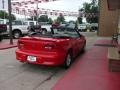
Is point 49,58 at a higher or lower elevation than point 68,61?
higher

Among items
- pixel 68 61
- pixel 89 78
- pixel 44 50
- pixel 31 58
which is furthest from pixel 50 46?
pixel 89 78

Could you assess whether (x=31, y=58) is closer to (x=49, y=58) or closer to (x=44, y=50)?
(x=44, y=50)

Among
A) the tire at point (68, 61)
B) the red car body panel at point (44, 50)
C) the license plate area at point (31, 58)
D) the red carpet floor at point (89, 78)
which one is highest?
the red car body panel at point (44, 50)

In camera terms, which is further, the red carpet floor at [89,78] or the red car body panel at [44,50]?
the red car body panel at [44,50]

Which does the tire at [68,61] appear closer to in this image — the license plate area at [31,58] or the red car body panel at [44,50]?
the red car body panel at [44,50]

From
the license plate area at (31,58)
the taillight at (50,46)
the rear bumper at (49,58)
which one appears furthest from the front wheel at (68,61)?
the license plate area at (31,58)

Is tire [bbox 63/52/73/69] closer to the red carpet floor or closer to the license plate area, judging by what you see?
the red carpet floor

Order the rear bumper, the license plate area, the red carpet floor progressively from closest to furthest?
the red carpet floor < the rear bumper < the license plate area

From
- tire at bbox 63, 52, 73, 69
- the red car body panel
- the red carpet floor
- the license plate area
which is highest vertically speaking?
the red car body panel

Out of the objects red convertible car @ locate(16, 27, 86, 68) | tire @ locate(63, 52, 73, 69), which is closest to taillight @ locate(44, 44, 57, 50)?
red convertible car @ locate(16, 27, 86, 68)

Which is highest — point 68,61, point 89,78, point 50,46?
point 50,46

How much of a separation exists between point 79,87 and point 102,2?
75.7 feet

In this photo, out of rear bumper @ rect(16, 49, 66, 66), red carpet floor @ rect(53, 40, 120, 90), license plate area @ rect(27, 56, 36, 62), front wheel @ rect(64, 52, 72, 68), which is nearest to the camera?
red carpet floor @ rect(53, 40, 120, 90)

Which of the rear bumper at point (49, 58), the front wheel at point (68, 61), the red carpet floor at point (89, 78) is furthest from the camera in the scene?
the front wheel at point (68, 61)
